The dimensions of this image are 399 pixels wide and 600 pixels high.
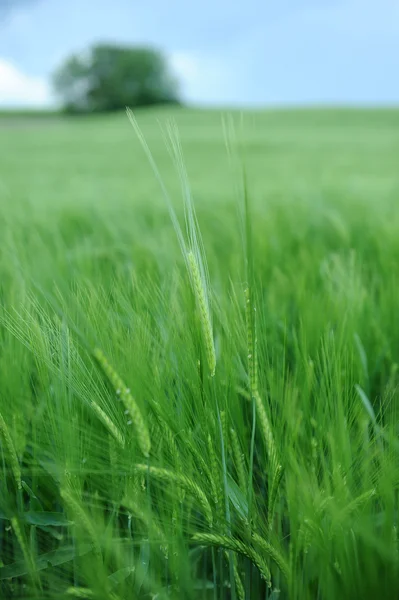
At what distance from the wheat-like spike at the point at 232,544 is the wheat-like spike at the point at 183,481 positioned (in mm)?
16

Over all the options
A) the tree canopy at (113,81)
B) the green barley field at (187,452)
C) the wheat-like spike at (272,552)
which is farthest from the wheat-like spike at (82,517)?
the tree canopy at (113,81)

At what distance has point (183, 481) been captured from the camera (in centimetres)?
41

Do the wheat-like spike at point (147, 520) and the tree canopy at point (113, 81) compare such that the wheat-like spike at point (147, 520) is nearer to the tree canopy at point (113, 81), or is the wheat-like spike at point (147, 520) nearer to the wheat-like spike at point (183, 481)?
the wheat-like spike at point (183, 481)

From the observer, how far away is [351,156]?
5102 mm

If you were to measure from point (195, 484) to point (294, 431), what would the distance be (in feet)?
0.25

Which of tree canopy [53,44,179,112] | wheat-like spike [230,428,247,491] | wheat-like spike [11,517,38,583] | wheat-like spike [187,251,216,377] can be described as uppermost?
tree canopy [53,44,179,112]

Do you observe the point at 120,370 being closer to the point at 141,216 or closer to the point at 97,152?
the point at 141,216

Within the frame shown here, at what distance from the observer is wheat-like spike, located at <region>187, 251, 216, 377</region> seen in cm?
37

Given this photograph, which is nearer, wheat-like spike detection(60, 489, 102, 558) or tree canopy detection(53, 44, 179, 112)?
wheat-like spike detection(60, 489, 102, 558)

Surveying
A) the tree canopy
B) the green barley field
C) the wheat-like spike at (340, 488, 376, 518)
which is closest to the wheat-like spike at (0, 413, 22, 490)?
the green barley field

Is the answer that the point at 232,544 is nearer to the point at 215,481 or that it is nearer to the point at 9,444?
the point at 215,481

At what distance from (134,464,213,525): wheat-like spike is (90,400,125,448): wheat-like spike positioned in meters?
0.03

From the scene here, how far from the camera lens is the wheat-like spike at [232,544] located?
0.39 m

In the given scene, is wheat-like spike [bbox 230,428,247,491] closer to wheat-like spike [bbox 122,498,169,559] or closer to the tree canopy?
wheat-like spike [bbox 122,498,169,559]
